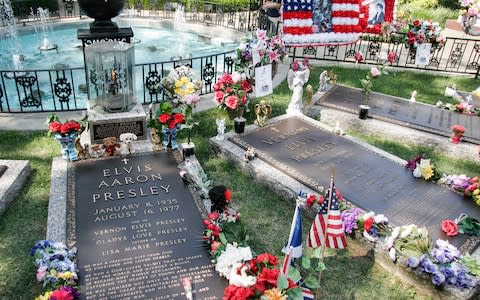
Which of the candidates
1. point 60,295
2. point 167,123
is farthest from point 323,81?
point 60,295

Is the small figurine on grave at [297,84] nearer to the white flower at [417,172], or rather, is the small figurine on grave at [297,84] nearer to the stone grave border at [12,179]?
the white flower at [417,172]

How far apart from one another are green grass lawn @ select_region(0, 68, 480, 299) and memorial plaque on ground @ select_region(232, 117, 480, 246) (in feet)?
2.26

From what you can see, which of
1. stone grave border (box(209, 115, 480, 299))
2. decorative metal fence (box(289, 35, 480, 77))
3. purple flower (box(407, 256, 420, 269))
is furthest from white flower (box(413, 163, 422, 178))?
decorative metal fence (box(289, 35, 480, 77))

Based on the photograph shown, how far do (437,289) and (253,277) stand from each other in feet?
8.33

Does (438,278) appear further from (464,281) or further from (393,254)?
(393,254)

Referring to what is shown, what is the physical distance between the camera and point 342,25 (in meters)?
10.8

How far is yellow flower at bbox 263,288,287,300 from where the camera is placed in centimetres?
424

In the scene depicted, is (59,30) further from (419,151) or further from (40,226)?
(419,151)

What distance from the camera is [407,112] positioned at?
9891 mm

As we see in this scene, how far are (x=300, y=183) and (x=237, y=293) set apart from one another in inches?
120

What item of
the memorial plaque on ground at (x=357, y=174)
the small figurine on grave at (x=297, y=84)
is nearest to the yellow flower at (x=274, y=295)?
the memorial plaque on ground at (x=357, y=174)

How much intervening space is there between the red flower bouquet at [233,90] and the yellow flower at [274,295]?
4.86m

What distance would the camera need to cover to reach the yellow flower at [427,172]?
23.3ft

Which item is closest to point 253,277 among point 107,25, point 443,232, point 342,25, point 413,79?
point 443,232
